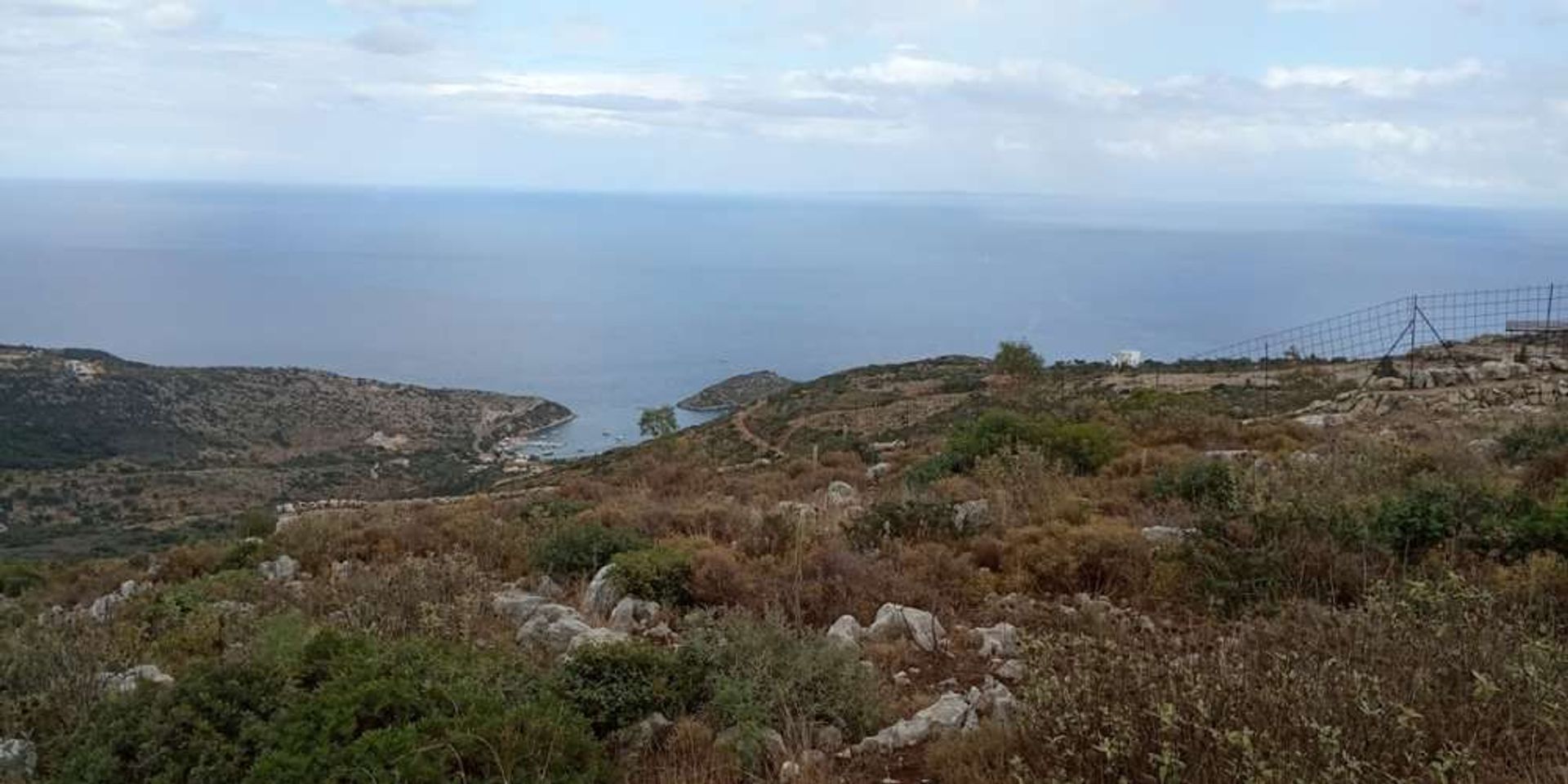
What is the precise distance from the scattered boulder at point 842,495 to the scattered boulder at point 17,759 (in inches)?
267

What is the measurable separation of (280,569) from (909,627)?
5833 millimetres

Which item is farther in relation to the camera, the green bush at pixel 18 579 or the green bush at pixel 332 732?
the green bush at pixel 18 579

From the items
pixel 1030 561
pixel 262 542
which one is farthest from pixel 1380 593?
pixel 262 542

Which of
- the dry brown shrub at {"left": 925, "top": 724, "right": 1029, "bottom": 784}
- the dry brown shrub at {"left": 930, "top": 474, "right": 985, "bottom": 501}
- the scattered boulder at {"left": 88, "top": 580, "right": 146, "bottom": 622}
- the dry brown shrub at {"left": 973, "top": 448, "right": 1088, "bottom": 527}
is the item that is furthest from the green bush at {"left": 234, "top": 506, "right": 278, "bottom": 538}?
the dry brown shrub at {"left": 925, "top": 724, "right": 1029, "bottom": 784}

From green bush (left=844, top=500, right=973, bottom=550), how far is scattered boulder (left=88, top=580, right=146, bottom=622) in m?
5.42

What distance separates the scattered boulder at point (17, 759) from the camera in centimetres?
405

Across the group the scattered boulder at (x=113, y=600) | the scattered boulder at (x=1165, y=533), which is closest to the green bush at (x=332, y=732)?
the scattered boulder at (x=113, y=600)

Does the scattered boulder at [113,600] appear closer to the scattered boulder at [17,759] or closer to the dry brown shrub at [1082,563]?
the scattered boulder at [17,759]

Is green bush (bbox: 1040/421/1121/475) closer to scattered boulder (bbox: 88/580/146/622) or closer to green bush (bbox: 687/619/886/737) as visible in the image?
green bush (bbox: 687/619/886/737)

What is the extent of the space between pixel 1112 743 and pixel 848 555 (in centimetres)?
396

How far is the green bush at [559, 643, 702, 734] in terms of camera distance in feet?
14.8

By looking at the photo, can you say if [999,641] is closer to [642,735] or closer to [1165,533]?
[642,735]

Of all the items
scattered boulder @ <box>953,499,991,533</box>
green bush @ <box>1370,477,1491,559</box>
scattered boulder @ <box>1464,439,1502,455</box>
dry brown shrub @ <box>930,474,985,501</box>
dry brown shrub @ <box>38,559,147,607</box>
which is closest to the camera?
green bush @ <box>1370,477,1491,559</box>

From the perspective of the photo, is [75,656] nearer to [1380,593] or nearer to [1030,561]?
[1030,561]
